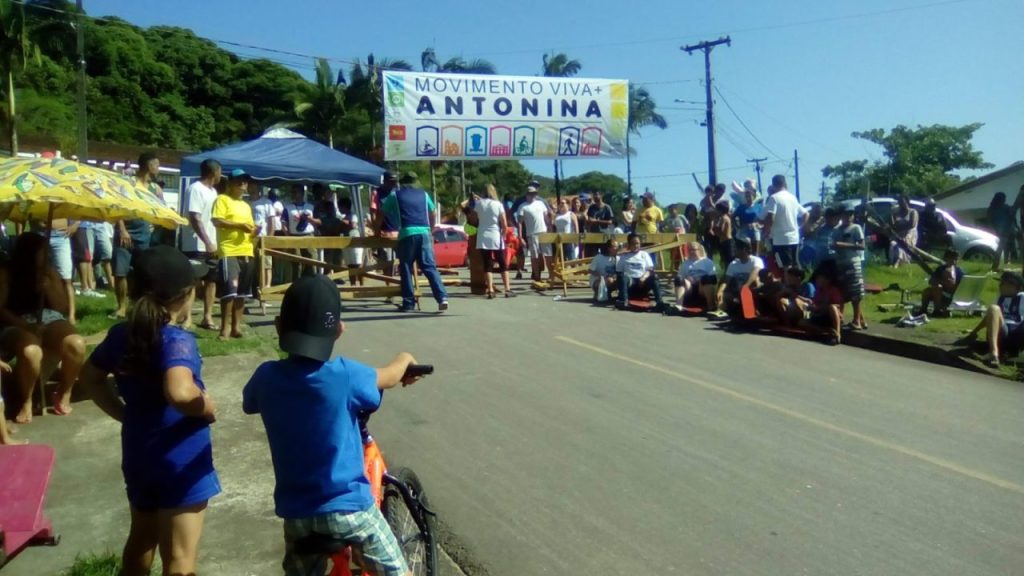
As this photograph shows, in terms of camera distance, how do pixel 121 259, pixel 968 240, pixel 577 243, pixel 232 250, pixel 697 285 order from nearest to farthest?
pixel 232 250 → pixel 121 259 → pixel 697 285 → pixel 577 243 → pixel 968 240

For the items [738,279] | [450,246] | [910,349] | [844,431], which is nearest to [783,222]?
[738,279]

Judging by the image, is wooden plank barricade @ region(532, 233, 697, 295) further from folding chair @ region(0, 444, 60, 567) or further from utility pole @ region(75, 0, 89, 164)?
utility pole @ region(75, 0, 89, 164)

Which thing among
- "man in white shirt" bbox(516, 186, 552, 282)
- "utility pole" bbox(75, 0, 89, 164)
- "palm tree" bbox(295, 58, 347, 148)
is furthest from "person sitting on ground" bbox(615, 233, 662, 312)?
"palm tree" bbox(295, 58, 347, 148)

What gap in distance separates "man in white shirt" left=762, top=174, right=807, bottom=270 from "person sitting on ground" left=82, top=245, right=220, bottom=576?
1206 cm

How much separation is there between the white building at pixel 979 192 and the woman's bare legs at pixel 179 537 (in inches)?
1773

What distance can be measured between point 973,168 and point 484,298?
59072 millimetres

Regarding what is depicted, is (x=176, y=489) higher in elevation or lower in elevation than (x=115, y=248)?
lower

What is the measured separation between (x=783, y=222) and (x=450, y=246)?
1542 cm

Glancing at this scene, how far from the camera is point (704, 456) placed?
6.61 metres

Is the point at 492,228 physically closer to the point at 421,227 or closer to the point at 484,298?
the point at 484,298

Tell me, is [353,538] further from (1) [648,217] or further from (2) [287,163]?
(1) [648,217]

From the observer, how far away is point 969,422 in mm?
7957

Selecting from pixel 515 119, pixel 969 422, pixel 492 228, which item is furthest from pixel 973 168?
pixel 969 422

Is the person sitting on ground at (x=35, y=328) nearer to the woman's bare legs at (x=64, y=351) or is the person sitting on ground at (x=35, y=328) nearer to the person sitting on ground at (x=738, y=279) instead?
Result: the woman's bare legs at (x=64, y=351)
